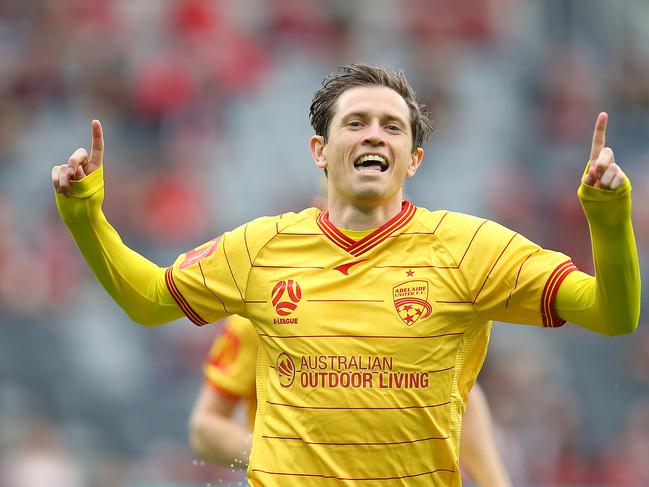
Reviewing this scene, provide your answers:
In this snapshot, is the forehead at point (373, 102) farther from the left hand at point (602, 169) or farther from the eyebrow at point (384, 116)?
the left hand at point (602, 169)

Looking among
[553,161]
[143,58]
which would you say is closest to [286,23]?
[143,58]

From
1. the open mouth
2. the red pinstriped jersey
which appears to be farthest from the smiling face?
the red pinstriped jersey

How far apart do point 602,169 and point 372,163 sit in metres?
0.94

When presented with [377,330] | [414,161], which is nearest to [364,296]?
[377,330]

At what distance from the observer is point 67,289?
11.8 m

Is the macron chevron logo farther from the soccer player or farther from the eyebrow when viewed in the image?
the eyebrow

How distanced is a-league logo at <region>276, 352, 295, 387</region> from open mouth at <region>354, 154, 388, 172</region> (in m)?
0.70

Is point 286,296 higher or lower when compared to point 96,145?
lower

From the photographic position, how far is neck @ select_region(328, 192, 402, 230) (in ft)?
15.3

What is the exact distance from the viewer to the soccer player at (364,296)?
14.3ft

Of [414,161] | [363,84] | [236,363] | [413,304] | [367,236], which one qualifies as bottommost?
[413,304]

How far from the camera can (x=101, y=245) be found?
15.1ft

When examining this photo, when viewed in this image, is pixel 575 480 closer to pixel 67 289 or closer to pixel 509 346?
pixel 509 346

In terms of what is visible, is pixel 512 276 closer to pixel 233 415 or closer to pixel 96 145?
pixel 96 145
